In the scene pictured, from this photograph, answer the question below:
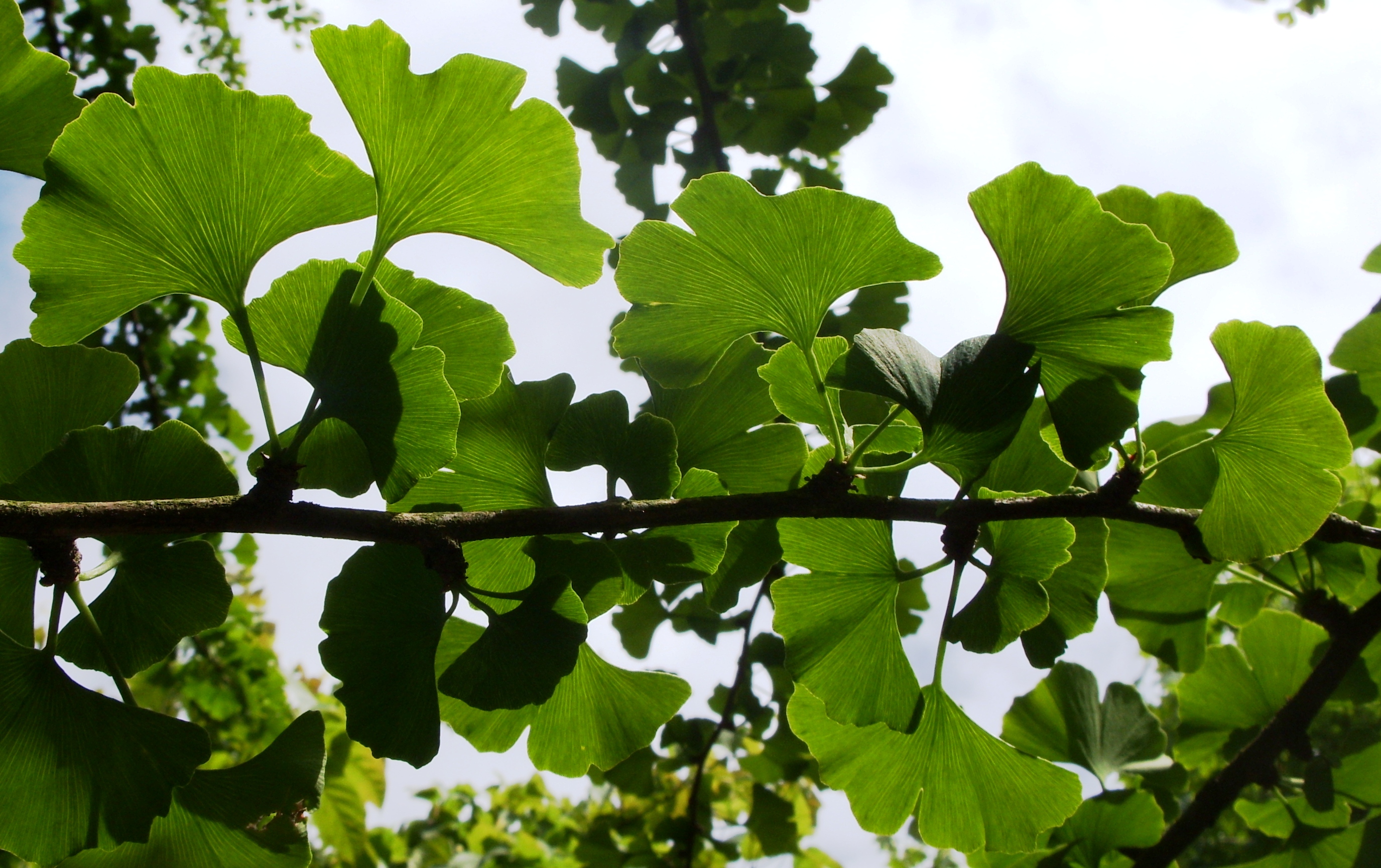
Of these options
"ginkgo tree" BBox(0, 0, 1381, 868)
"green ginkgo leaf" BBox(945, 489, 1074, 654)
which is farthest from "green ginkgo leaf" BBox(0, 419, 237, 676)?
"green ginkgo leaf" BBox(945, 489, 1074, 654)

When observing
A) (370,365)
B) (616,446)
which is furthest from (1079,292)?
(370,365)

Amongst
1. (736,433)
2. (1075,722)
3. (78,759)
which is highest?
(736,433)

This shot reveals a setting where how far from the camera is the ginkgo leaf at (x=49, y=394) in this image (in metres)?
0.58

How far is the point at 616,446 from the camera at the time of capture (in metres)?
0.63

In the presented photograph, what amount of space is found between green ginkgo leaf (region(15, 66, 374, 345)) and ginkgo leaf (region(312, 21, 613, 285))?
0.03m

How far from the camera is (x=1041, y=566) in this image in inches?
24.3

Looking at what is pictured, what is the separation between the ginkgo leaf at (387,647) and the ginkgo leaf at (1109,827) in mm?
710

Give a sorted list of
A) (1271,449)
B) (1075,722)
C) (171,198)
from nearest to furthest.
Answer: (171,198) → (1271,449) → (1075,722)

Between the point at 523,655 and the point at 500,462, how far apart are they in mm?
142

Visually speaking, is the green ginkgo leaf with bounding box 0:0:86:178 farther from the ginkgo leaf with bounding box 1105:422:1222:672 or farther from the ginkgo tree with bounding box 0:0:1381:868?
the ginkgo leaf with bounding box 1105:422:1222:672

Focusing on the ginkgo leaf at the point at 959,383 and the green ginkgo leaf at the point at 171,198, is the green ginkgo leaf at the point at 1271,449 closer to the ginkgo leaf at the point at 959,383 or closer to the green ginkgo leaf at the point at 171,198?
the ginkgo leaf at the point at 959,383

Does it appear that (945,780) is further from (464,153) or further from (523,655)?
(464,153)

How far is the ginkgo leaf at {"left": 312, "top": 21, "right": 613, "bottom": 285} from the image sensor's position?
50 centimetres

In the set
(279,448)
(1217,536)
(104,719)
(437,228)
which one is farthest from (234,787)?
(1217,536)
